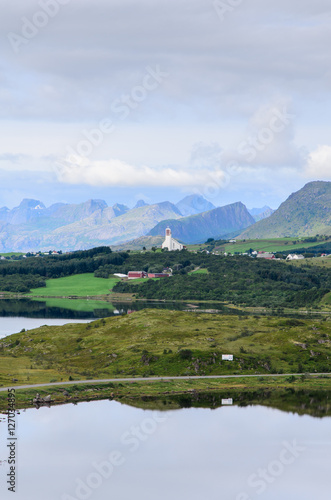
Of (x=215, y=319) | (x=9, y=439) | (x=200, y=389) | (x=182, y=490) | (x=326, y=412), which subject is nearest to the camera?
(x=182, y=490)

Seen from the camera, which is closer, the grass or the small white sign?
the grass

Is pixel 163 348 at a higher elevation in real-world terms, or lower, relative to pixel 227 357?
higher

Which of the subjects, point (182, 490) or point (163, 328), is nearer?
point (182, 490)

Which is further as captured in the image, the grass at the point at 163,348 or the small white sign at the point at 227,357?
the small white sign at the point at 227,357

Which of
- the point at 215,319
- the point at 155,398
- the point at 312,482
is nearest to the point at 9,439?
the point at 155,398

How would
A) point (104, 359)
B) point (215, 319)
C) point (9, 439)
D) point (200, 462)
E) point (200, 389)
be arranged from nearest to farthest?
point (200, 462) → point (9, 439) → point (200, 389) → point (104, 359) → point (215, 319)

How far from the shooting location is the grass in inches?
4331

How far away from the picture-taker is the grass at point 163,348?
110 meters

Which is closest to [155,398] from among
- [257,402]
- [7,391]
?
[257,402]

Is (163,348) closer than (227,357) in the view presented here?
No

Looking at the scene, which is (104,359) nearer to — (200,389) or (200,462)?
(200,389)

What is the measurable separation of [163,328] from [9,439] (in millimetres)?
68902

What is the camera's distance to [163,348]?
394 feet

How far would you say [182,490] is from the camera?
189 feet
